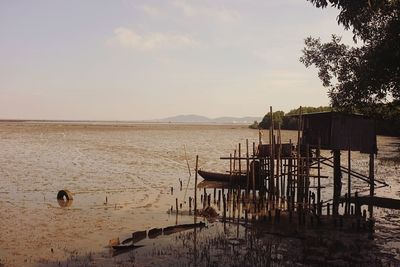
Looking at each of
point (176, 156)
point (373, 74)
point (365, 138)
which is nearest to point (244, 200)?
point (365, 138)

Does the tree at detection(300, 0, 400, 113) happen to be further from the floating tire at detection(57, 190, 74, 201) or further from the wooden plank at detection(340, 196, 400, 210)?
the floating tire at detection(57, 190, 74, 201)

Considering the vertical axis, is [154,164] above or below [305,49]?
below

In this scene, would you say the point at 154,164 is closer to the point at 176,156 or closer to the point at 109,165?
the point at 109,165

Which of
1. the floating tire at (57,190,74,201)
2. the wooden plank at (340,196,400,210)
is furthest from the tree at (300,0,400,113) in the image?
the floating tire at (57,190,74,201)

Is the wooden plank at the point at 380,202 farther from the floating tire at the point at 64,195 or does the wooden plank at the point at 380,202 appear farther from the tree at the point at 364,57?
the floating tire at the point at 64,195

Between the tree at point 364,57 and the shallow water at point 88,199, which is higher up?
the tree at point 364,57

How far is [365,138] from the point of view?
21.5 meters

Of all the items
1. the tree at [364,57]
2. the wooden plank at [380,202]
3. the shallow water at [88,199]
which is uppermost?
the tree at [364,57]

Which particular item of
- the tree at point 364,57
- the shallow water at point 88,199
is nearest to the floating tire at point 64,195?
the shallow water at point 88,199

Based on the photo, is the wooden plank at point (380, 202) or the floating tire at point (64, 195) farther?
the floating tire at point (64, 195)

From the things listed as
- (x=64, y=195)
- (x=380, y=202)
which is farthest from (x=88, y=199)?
(x=380, y=202)

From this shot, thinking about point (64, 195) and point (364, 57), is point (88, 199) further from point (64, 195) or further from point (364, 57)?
point (364, 57)

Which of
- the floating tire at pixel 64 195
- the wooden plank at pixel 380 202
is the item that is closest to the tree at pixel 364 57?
the wooden plank at pixel 380 202

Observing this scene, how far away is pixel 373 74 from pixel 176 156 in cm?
3179
